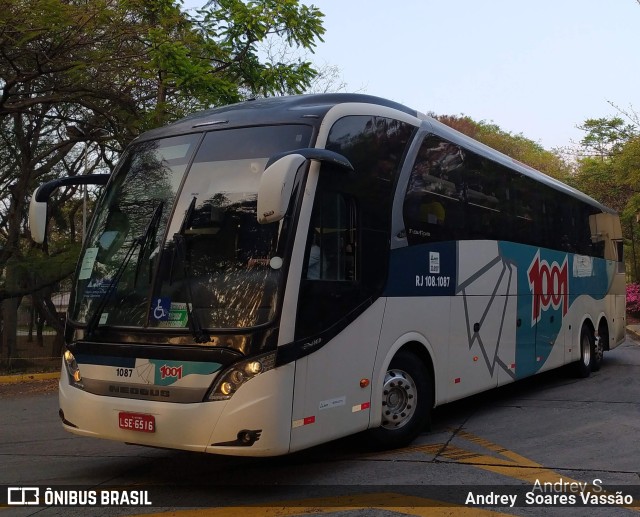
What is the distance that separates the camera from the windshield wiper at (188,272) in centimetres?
519

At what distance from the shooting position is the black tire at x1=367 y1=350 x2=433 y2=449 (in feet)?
21.5

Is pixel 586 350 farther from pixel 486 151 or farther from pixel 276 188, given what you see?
pixel 276 188

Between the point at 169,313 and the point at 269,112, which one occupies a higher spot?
the point at 269,112

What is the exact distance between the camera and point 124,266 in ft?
18.7

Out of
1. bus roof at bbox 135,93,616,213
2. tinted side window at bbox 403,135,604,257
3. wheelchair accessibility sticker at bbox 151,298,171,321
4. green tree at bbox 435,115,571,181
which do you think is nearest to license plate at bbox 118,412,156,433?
wheelchair accessibility sticker at bbox 151,298,171,321

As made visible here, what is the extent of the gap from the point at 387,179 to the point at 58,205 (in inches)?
737

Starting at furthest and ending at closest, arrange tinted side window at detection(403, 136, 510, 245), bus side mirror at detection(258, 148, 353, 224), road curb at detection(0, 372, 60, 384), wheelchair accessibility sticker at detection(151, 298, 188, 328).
A: road curb at detection(0, 372, 60, 384), tinted side window at detection(403, 136, 510, 245), wheelchair accessibility sticker at detection(151, 298, 188, 328), bus side mirror at detection(258, 148, 353, 224)

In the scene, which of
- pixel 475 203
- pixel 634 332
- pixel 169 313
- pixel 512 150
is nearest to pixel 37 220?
pixel 169 313

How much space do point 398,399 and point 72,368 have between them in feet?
10.4

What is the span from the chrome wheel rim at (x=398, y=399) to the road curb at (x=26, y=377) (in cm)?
866

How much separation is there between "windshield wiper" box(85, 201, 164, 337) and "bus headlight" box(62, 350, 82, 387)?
11.9 inches

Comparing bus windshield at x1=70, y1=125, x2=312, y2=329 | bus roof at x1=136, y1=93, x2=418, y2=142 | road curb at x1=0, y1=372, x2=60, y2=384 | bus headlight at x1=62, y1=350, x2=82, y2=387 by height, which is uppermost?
bus roof at x1=136, y1=93, x2=418, y2=142

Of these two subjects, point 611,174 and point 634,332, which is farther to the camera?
point 611,174

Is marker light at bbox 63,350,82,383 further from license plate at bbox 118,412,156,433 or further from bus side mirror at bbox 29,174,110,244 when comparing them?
bus side mirror at bbox 29,174,110,244
